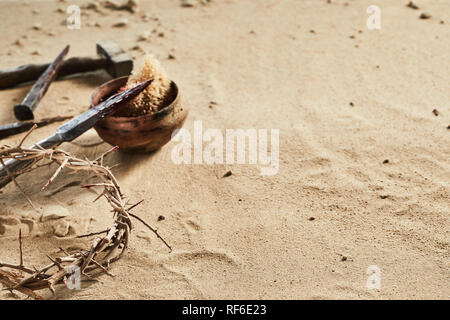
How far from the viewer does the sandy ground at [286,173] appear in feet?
8.23

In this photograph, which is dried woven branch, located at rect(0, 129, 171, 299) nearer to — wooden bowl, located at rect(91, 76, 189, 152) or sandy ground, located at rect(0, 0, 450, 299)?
sandy ground, located at rect(0, 0, 450, 299)

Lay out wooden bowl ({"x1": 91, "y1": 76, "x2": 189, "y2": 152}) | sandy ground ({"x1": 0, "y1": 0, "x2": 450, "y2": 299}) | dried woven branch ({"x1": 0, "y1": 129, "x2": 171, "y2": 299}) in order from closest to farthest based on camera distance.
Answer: dried woven branch ({"x1": 0, "y1": 129, "x2": 171, "y2": 299}), sandy ground ({"x1": 0, "y1": 0, "x2": 450, "y2": 299}), wooden bowl ({"x1": 91, "y1": 76, "x2": 189, "y2": 152})

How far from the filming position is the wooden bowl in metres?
3.06

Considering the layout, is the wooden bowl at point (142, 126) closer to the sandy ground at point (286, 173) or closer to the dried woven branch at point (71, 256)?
the sandy ground at point (286, 173)

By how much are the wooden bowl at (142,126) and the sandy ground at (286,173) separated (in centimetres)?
25

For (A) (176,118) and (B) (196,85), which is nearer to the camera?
(A) (176,118)

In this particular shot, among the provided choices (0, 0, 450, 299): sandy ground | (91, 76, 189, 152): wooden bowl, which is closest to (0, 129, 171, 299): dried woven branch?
(0, 0, 450, 299): sandy ground

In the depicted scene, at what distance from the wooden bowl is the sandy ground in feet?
0.81

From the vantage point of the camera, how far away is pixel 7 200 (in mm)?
3107

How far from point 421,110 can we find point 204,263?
7.77ft

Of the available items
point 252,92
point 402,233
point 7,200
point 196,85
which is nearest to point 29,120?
point 7,200

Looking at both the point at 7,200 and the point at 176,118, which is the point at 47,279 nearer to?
the point at 7,200

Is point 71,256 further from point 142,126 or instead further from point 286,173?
point 286,173

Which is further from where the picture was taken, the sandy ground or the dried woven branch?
the sandy ground
